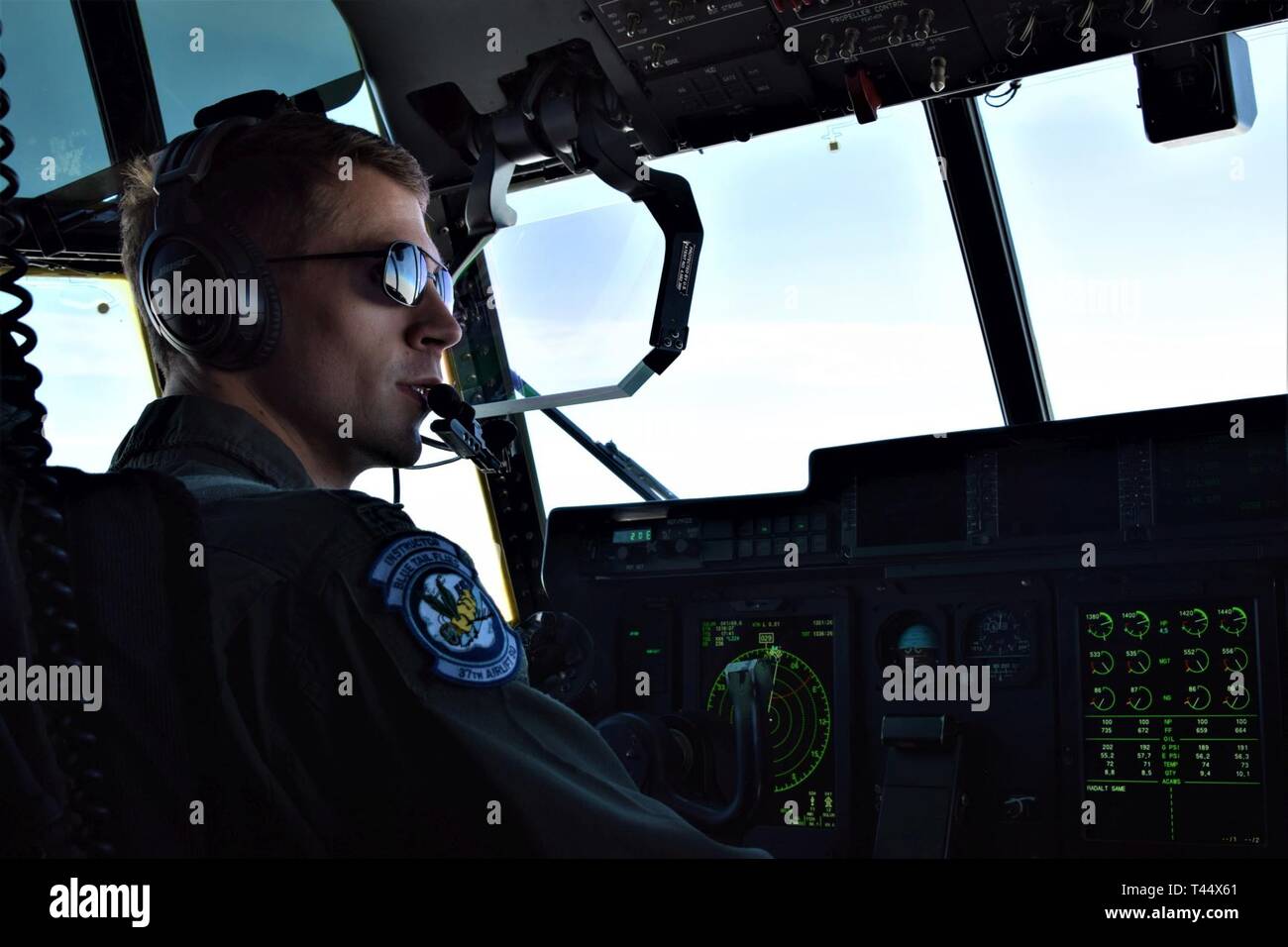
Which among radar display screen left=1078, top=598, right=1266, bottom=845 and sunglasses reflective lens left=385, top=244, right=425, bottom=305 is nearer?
sunglasses reflective lens left=385, top=244, right=425, bottom=305

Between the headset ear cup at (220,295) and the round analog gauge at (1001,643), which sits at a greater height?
the headset ear cup at (220,295)

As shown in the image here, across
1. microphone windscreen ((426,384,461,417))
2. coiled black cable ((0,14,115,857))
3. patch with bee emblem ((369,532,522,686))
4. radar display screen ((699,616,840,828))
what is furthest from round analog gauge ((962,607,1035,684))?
coiled black cable ((0,14,115,857))

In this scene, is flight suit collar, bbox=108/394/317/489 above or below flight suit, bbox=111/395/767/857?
above

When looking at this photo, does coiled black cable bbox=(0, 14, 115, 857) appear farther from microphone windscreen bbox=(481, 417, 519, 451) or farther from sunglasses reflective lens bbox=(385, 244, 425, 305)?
microphone windscreen bbox=(481, 417, 519, 451)

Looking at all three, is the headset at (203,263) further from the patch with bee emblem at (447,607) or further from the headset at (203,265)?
the patch with bee emblem at (447,607)

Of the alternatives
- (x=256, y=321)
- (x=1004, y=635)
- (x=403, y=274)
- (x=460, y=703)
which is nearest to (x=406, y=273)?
(x=403, y=274)

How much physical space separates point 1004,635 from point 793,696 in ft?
1.23

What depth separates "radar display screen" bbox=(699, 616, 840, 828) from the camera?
84.4 inches

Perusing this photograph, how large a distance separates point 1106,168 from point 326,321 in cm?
336

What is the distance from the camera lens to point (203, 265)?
3.64ft

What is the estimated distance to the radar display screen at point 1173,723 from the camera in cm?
180

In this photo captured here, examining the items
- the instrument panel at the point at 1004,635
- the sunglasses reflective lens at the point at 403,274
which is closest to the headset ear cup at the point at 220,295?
the sunglasses reflective lens at the point at 403,274

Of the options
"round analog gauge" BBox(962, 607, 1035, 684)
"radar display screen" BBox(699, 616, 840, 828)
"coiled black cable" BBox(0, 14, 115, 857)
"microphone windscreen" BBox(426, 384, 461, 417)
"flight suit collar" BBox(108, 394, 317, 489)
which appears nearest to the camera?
"coiled black cable" BBox(0, 14, 115, 857)
